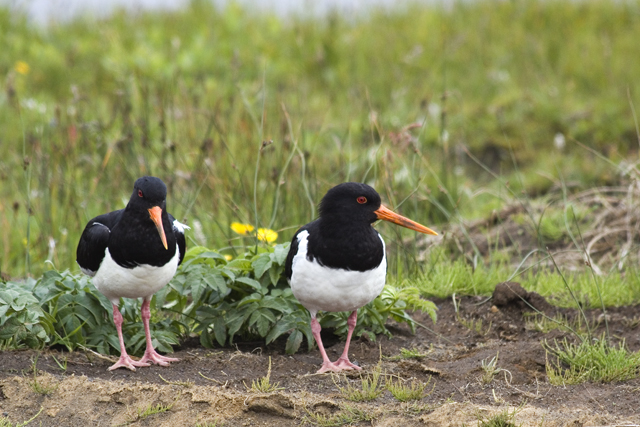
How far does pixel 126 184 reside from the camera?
6672 mm

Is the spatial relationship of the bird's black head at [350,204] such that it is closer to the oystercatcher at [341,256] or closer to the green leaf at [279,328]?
the oystercatcher at [341,256]

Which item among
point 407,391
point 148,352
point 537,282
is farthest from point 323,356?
point 537,282

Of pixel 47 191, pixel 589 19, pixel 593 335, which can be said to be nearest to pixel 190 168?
pixel 47 191

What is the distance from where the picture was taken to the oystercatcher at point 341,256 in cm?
374

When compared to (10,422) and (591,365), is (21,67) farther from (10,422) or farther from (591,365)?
(591,365)

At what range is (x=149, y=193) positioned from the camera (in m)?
3.65

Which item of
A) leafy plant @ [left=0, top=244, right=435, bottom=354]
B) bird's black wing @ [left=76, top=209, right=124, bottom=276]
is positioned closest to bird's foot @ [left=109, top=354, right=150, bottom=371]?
leafy plant @ [left=0, top=244, right=435, bottom=354]

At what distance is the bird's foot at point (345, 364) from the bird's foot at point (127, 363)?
3.30 feet

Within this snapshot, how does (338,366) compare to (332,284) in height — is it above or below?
below

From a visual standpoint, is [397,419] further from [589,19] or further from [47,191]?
[589,19]

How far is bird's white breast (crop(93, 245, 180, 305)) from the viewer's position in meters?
3.70

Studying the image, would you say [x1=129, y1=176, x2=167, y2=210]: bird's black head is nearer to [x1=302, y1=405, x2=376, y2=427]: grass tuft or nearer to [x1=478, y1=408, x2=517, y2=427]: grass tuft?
[x1=302, y1=405, x2=376, y2=427]: grass tuft

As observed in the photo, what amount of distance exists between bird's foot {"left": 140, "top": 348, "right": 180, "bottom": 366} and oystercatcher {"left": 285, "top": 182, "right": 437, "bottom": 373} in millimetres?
776

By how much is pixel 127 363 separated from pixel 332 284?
1151 mm
